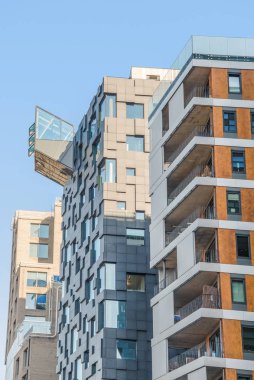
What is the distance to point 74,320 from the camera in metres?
90.6

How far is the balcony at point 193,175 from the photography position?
210ft

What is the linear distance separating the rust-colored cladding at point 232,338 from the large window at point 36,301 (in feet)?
262

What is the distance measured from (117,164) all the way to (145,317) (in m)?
15.1

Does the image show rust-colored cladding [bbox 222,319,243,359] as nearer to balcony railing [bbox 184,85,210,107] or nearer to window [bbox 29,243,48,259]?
balcony railing [bbox 184,85,210,107]

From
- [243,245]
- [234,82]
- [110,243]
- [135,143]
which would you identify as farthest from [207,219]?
[135,143]

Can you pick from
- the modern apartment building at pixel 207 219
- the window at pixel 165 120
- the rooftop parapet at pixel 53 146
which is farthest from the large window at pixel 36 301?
the window at pixel 165 120

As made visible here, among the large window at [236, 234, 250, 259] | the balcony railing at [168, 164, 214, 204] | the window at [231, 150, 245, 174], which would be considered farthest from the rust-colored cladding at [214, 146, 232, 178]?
the large window at [236, 234, 250, 259]

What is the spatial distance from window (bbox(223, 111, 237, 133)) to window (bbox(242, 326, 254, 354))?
1465 cm

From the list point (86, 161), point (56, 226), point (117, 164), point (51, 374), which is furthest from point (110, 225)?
point (56, 226)

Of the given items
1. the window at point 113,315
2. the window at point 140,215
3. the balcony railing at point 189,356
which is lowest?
the balcony railing at point 189,356

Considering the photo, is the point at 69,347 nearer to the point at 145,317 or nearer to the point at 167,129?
the point at 145,317

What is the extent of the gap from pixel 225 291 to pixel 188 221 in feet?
30.2

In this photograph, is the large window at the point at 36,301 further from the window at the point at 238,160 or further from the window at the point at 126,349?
the window at the point at 238,160

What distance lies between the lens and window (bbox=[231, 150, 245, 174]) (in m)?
63.2
